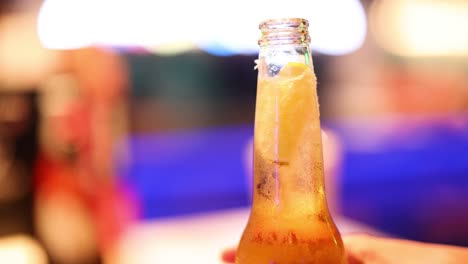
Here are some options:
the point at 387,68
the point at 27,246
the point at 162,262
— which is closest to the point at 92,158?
the point at 27,246

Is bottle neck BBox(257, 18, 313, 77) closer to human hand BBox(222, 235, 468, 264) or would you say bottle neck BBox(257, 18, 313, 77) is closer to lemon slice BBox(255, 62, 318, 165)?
lemon slice BBox(255, 62, 318, 165)

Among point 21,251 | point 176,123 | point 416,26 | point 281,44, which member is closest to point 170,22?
point 176,123

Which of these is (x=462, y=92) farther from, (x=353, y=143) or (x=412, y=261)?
(x=412, y=261)

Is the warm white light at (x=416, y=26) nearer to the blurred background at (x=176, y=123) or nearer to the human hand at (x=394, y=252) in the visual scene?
the blurred background at (x=176, y=123)

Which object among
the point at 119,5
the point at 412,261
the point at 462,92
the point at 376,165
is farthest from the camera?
the point at 462,92

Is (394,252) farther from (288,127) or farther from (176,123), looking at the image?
(176,123)

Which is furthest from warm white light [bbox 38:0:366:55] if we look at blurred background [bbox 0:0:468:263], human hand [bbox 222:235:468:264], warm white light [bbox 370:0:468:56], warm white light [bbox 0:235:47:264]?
human hand [bbox 222:235:468:264]

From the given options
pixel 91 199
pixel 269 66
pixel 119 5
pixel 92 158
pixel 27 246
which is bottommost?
pixel 27 246

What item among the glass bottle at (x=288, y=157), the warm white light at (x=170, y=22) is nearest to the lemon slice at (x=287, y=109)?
the glass bottle at (x=288, y=157)
